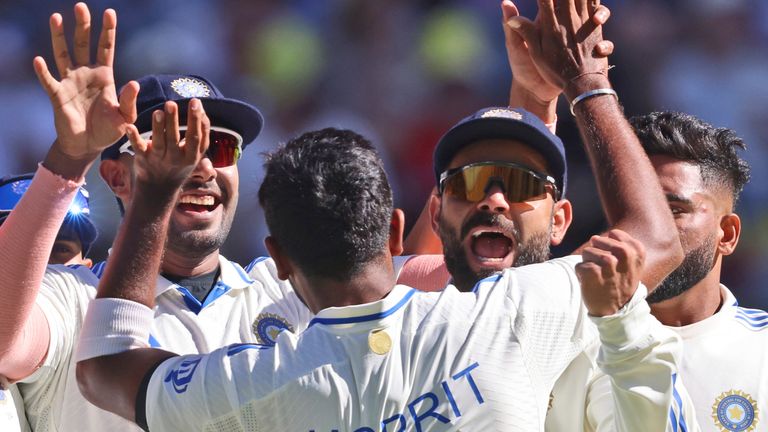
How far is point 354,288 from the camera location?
210 centimetres

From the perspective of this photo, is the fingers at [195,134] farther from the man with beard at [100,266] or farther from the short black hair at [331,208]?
the short black hair at [331,208]

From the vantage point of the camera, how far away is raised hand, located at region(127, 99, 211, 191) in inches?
85.6

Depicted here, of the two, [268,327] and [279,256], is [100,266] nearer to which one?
[268,327]

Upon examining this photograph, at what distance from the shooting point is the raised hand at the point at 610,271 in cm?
190

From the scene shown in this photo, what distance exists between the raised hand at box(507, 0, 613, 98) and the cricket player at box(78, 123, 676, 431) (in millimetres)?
434

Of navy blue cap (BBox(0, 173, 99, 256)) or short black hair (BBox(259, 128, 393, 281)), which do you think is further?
navy blue cap (BBox(0, 173, 99, 256))

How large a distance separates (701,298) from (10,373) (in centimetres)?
217

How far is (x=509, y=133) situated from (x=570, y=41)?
28.2 inches

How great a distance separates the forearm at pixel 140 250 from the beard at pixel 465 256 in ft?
3.54

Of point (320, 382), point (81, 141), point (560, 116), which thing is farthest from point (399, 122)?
point (320, 382)

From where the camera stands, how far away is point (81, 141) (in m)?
2.45

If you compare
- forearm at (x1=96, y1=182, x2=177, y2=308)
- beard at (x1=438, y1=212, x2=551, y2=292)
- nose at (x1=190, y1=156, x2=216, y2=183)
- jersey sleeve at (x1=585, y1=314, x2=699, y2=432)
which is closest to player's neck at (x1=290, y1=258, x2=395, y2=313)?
forearm at (x1=96, y1=182, x2=177, y2=308)

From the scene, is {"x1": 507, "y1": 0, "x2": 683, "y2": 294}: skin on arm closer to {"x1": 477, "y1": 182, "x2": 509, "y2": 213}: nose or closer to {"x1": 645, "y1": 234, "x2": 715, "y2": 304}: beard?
{"x1": 477, "y1": 182, "x2": 509, "y2": 213}: nose

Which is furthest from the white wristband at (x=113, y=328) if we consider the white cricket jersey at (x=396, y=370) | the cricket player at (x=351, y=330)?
the white cricket jersey at (x=396, y=370)
